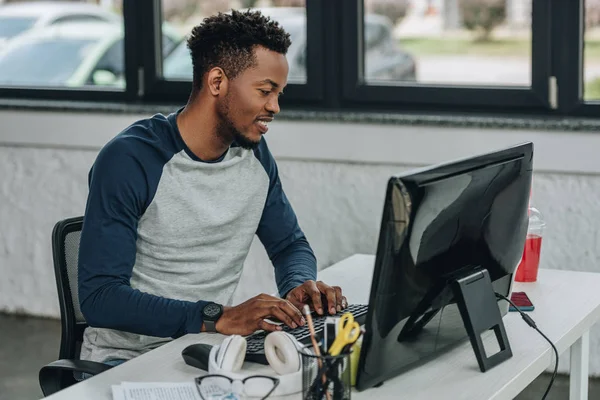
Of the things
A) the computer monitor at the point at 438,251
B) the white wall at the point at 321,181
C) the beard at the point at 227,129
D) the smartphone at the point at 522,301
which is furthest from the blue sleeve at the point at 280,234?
the white wall at the point at 321,181

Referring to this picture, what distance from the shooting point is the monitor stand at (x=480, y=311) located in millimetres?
1679

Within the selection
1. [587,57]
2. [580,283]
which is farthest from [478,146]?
[580,283]

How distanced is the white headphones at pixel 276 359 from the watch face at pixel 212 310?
0.65 ft

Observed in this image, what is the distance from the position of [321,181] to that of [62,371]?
6.04 feet

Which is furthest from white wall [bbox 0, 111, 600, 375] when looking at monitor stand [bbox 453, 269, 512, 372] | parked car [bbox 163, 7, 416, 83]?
monitor stand [bbox 453, 269, 512, 372]

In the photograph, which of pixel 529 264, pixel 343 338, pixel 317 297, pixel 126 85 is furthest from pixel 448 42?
pixel 343 338

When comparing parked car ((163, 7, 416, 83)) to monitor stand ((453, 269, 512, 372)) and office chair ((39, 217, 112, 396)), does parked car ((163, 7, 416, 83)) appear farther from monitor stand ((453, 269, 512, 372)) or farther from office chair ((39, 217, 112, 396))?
monitor stand ((453, 269, 512, 372))

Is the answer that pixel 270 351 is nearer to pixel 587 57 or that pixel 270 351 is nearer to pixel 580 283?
pixel 580 283

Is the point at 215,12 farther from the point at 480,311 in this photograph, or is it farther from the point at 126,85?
the point at 480,311

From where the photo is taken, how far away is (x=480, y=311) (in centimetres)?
172

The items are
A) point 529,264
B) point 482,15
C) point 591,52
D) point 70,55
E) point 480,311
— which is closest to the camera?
point 480,311

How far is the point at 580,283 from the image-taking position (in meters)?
2.26

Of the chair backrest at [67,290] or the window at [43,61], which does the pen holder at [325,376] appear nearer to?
A: the chair backrest at [67,290]

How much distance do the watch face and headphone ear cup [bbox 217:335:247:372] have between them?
199 millimetres
